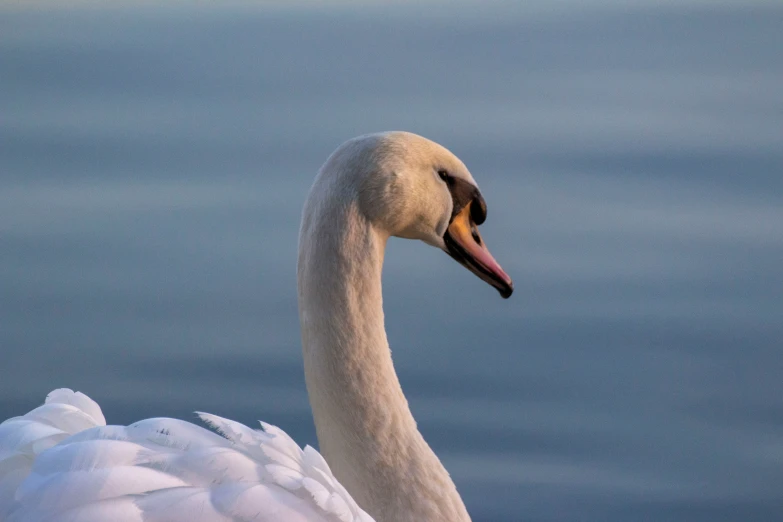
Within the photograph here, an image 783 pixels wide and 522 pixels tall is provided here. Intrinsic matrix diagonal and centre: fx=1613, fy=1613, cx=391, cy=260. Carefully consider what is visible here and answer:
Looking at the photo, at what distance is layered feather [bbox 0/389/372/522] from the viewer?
3504 millimetres

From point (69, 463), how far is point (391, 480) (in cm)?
106

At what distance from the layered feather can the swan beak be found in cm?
101

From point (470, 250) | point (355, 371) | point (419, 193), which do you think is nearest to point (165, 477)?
point (355, 371)

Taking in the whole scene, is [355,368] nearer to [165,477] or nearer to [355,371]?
[355,371]

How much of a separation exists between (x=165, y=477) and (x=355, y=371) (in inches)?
34.9

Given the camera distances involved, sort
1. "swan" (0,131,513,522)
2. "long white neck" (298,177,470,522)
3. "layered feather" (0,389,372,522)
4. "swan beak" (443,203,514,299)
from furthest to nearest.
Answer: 1. "swan beak" (443,203,514,299)
2. "long white neck" (298,177,470,522)
3. "swan" (0,131,513,522)
4. "layered feather" (0,389,372,522)

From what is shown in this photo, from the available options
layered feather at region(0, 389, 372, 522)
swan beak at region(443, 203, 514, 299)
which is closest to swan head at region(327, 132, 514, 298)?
swan beak at region(443, 203, 514, 299)

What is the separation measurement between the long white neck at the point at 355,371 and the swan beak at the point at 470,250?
0.31 meters

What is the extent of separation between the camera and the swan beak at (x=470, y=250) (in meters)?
4.65

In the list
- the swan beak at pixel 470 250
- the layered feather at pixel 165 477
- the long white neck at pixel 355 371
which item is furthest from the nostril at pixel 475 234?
the layered feather at pixel 165 477

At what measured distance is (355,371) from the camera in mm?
4359

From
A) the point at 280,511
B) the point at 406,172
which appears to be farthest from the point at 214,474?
the point at 406,172

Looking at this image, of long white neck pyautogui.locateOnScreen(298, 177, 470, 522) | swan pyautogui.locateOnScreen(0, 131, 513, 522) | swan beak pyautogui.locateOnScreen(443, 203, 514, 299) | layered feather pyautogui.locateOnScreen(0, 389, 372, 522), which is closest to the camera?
layered feather pyautogui.locateOnScreen(0, 389, 372, 522)

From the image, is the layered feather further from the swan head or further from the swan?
the swan head
